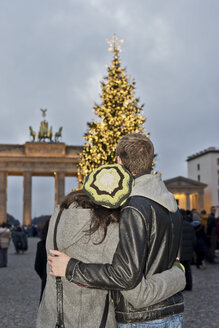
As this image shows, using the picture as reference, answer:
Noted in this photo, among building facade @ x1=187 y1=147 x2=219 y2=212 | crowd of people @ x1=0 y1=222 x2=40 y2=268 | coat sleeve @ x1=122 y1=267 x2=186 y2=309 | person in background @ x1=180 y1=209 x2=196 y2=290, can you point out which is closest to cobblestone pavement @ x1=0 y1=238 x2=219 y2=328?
person in background @ x1=180 y1=209 x2=196 y2=290

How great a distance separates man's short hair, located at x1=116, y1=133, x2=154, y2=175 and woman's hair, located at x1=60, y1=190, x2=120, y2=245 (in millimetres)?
333

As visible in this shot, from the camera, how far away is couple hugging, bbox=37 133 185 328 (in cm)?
206

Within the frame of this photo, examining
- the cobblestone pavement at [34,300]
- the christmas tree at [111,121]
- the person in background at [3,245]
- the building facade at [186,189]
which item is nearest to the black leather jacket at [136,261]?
the cobblestone pavement at [34,300]

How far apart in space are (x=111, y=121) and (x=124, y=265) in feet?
73.9

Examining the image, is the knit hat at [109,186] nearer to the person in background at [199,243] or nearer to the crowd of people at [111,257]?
the crowd of people at [111,257]

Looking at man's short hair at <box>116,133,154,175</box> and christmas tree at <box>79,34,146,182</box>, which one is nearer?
man's short hair at <box>116,133,154,175</box>

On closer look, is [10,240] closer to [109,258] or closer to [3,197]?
[109,258]

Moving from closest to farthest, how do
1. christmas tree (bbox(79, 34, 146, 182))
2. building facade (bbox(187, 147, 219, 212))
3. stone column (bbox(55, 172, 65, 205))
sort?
1. christmas tree (bbox(79, 34, 146, 182))
2. stone column (bbox(55, 172, 65, 205))
3. building facade (bbox(187, 147, 219, 212))

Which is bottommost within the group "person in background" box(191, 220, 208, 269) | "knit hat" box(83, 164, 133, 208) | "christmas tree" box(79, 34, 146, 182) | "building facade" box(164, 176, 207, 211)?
"person in background" box(191, 220, 208, 269)

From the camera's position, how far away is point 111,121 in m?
24.3

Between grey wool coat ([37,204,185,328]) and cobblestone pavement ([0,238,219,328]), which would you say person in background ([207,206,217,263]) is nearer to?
cobblestone pavement ([0,238,219,328])

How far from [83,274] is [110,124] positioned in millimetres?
22632

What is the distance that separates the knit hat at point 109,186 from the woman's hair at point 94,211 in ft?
0.19

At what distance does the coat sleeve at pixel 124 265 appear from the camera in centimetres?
203
